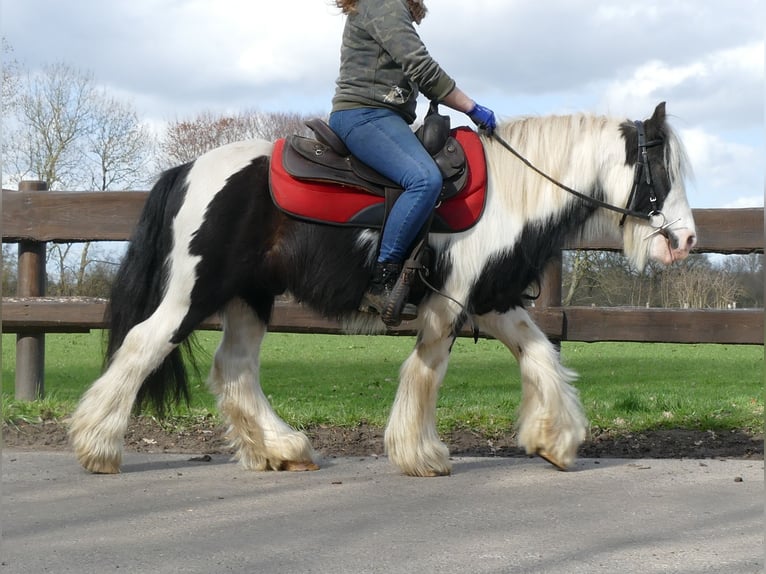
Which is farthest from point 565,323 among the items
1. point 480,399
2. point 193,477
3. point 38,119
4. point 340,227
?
point 38,119

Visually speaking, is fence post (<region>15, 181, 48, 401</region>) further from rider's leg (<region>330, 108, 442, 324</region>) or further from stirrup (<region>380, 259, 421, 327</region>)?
stirrup (<region>380, 259, 421, 327</region>)

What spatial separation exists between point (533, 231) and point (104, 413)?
8.71ft

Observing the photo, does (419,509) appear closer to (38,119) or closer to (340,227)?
(340,227)

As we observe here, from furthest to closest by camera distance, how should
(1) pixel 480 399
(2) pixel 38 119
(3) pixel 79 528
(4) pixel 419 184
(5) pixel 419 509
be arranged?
(2) pixel 38 119 → (1) pixel 480 399 → (4) pixel 419 184 → (5) pixel 419 509 → (3) pixel 79 528

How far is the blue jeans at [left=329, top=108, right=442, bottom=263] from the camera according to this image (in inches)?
205

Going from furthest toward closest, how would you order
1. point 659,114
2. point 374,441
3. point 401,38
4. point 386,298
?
1. point 374,441
2. point 659,114
3. point 386,298
4. point 401,38

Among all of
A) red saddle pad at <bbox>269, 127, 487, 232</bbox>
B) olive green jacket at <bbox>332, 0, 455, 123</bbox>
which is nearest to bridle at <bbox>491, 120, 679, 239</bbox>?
red saddle pad at <bbox>269, 127, 487, 232</bbox>

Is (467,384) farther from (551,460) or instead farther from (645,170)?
(645,170)

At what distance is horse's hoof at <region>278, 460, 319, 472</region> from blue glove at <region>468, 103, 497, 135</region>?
Result: 2.25 m

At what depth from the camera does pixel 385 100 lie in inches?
214

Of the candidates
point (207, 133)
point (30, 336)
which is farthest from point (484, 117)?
point (207, 133)

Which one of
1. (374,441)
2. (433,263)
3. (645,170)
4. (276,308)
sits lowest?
(374,441)

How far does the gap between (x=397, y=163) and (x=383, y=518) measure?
1957mm

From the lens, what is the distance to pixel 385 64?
5.46m
